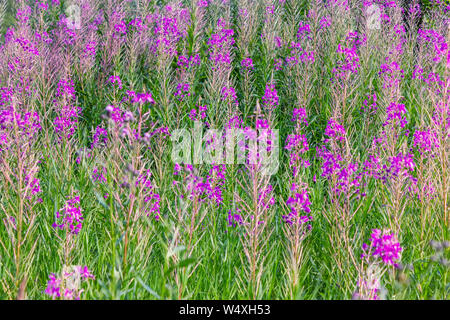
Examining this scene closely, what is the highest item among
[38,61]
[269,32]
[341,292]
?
[269,32]

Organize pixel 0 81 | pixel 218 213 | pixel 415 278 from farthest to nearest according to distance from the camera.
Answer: pixel 0 81 → pixel 218 213 → pixel 415 278

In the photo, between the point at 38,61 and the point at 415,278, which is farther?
the point at 38,61

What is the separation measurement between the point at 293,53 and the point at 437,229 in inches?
140

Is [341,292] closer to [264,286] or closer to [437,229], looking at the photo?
[264,286]

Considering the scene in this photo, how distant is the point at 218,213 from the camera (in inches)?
152

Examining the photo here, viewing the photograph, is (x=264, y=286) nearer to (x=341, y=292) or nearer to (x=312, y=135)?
(x=341, y=292)

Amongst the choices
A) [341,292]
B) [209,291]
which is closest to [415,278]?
[341,292]

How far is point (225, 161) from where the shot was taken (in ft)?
13.9

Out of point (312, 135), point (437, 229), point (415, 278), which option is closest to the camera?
point (415, 278)

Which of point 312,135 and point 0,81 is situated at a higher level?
point 0,81

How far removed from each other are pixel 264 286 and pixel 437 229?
140 centimetres

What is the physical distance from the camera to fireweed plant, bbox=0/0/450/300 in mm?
2609

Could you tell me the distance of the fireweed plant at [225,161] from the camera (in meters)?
2.61
